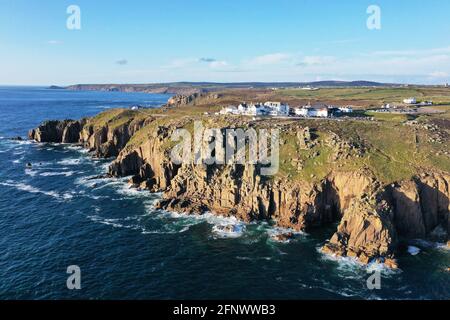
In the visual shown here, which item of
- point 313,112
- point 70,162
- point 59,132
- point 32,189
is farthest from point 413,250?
point 59,132

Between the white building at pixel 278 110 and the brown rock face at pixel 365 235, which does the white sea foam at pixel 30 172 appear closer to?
the white building at pixel 278 110

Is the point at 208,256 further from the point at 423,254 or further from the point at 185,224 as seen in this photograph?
the point at 423,254

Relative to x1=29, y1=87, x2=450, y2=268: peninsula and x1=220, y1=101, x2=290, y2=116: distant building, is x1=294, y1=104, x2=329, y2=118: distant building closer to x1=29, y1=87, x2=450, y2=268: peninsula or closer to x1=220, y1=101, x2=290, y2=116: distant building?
x1=220, y1=101, x2=290, y2=116: distant building

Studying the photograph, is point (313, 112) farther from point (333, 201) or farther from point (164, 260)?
point (164, 260)

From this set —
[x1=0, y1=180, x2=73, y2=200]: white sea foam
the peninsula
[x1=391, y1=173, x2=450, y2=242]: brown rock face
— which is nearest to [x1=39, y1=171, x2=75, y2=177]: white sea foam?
[x1=0, y1=180, x2=73, y2=200]: white sea foam

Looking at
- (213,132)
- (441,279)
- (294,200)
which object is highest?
(213,132)

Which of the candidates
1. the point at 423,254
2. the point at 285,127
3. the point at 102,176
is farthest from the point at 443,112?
the point at 102,176
